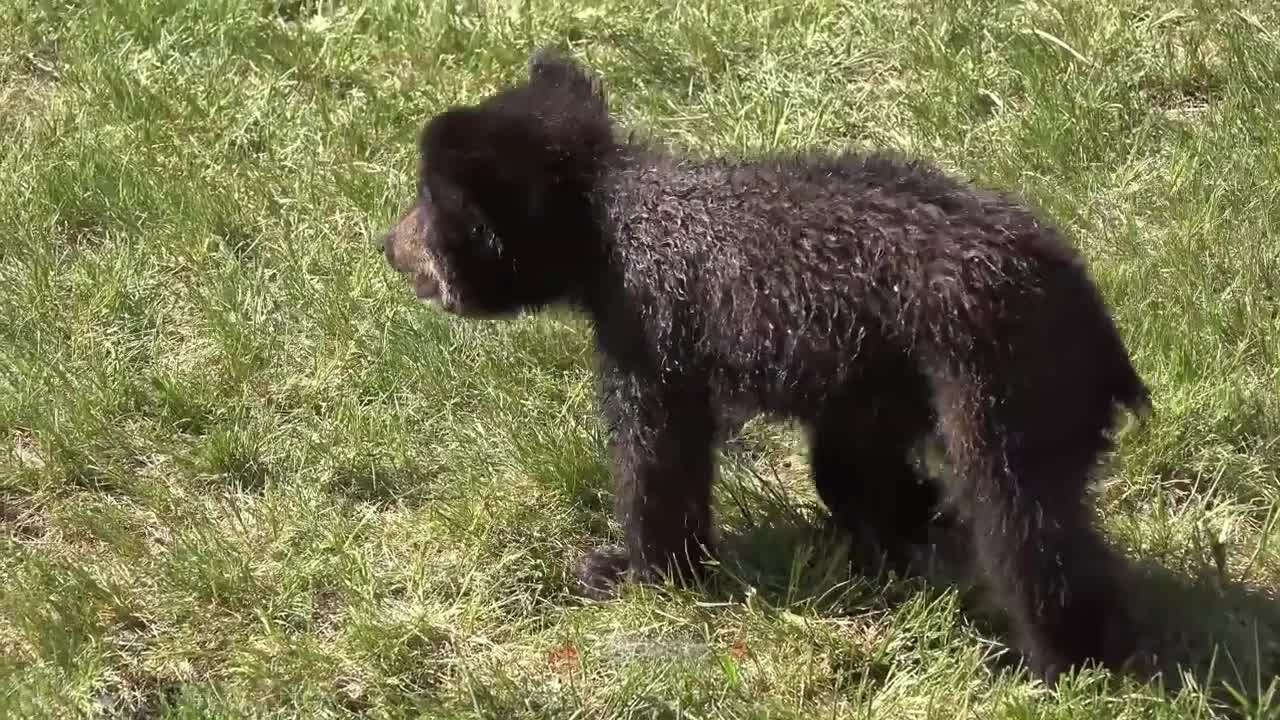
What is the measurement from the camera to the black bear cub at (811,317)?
3455mm

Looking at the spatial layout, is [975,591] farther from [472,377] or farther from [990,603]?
[472,377]

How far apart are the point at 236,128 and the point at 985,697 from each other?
420cm

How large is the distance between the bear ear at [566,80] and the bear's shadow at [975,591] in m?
1.33

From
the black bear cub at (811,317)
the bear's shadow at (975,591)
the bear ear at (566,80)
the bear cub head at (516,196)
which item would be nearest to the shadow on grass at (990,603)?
the bear's shadow at (975,591)

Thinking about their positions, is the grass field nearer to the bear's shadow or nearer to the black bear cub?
the bear's shadow

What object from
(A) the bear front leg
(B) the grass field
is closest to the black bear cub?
(A) the bear front leg

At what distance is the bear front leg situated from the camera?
156 inches

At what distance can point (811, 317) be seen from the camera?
355 centimetres

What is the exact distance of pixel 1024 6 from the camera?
6.59 meters

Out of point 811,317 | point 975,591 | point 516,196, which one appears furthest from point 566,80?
point 975,591

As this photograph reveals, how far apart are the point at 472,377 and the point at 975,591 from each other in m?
1.92

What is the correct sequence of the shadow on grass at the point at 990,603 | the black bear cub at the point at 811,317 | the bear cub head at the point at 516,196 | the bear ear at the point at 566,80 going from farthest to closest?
1. the bear ear at the point at 566,80
2. the bear cub head at the point at 516,196
3. the shadow on grass at the point at 990,603
4. the black bear cub at the point at 811,317

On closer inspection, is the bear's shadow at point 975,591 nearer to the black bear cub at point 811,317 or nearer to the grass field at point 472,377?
the grass field at point 472,377

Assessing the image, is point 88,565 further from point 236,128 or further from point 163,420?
point 236,128
